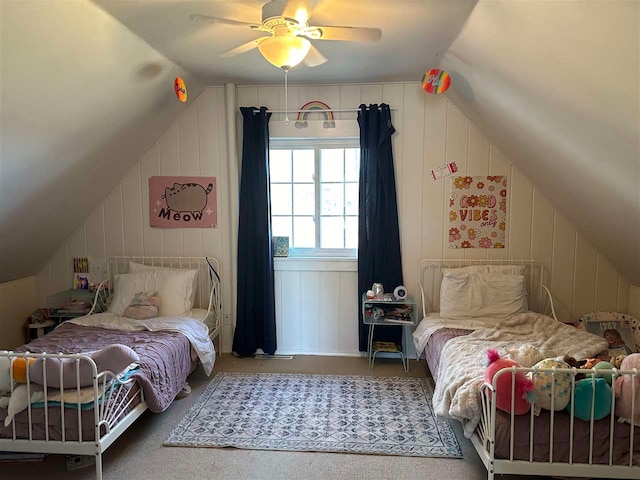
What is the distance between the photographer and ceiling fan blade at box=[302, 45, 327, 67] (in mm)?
2885

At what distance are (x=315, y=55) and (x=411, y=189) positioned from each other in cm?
140

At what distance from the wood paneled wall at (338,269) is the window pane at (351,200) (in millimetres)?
404

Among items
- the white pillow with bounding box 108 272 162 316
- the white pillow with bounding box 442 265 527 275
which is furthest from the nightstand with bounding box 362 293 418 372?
the white pillow with bounding box 108 272 162 316

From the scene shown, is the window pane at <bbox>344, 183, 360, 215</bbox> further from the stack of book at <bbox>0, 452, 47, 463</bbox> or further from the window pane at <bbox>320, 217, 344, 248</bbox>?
the stack of book at <bbox>0, 452, 47, 463</bbox>

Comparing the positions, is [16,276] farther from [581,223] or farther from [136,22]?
[581,223]

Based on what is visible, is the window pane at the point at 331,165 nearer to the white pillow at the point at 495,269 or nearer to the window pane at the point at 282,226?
the window pane at the point at 282,226

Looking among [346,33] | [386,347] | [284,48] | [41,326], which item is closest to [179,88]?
[284,48]

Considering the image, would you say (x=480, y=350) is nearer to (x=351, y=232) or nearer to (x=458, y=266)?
(x=458, y=266)

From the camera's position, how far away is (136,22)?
7.86 ft

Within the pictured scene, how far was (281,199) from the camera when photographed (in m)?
3.97

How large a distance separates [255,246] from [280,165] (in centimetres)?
78

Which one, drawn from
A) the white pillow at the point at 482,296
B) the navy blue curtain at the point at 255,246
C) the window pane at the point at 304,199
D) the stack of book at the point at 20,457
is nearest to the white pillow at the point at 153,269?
the navy blue curtain at the point at 255,246

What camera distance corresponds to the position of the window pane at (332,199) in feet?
12.8

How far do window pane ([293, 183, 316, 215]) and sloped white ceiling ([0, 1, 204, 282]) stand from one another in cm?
121
